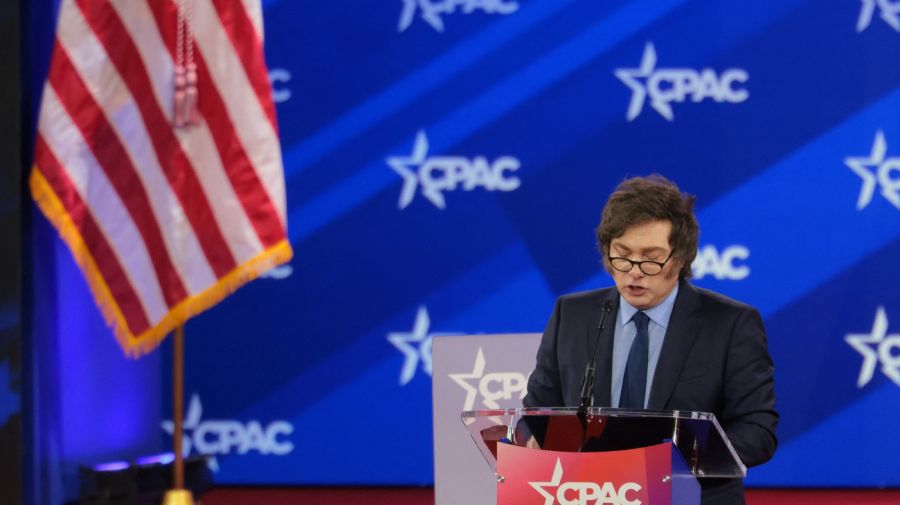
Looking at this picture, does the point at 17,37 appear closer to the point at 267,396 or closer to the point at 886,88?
the point at 267,396

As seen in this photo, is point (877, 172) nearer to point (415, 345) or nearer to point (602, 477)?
point (415, 345)

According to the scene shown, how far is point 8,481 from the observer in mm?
4270

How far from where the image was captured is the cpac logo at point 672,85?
538cm

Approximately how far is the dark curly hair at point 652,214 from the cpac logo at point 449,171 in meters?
2.72

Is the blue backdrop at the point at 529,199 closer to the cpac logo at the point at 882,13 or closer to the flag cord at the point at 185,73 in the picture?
the cpac logo at the point at 882,13

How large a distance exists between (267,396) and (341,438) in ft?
1.31

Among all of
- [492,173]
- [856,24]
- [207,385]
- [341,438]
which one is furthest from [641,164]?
[207,385]

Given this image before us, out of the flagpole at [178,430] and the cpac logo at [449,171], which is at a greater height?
the cpac logo at [449,171]

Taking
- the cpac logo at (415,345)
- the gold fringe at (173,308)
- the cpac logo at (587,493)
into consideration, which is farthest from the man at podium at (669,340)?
the cpac logo at (415,345)

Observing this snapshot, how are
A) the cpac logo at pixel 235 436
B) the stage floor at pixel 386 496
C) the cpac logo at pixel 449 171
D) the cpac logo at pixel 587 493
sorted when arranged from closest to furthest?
1. the cpac logo at pixel 587 493
2. the stage floor at pixel 386 496
3. the cpac logo at pixel 449 171
4. the cpac logo at pixel 235 436

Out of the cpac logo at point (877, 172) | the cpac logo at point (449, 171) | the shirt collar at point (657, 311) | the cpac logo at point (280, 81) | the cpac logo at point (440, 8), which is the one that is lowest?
the shirt collar at point (657, 311)

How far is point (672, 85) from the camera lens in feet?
17.7

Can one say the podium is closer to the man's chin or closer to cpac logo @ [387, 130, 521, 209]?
the man's chin

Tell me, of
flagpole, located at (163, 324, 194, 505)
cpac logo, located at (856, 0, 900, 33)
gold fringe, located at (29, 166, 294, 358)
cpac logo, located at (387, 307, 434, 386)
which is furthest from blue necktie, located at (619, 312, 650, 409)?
cpac logo, located at (856, 0, 900, 33)
